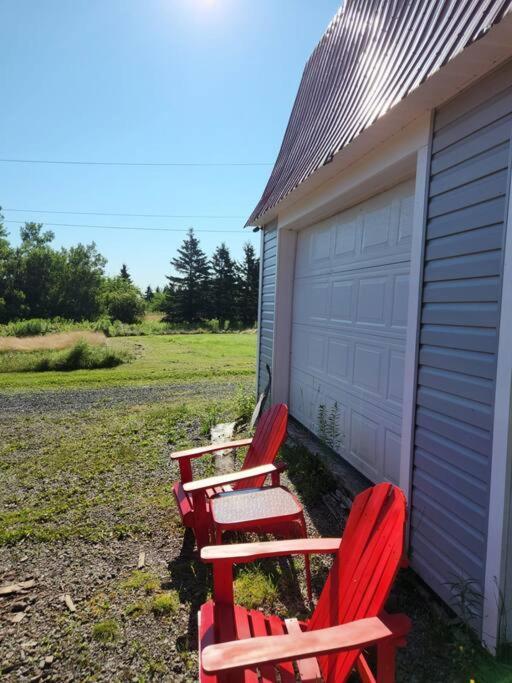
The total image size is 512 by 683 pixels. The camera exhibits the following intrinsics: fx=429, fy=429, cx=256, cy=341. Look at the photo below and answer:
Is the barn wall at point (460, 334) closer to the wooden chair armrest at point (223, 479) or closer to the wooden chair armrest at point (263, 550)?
the wooden chair armrest at point (263, 550)

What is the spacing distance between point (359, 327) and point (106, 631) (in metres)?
2.83

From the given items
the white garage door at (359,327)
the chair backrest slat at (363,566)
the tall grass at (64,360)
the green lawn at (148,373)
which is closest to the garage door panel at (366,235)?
the white garage door at (359,327)

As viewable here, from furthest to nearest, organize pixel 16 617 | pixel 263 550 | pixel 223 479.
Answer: pixel 223 479
pixel 16 617
pixel 263 550

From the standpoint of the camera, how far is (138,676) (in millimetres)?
1915

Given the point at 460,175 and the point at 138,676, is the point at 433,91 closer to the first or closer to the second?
the point at 460,175

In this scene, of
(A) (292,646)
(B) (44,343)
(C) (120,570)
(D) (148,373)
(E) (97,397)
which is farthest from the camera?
(B) (44,343)

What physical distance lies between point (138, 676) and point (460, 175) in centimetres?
281

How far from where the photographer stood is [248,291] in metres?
45.2

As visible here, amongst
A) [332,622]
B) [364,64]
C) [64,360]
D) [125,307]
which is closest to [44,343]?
[64,360]

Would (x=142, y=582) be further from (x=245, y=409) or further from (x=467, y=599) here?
(x=245, y=409)

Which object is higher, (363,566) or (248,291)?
(248,291)

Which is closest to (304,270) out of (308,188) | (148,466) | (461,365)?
(308,188)

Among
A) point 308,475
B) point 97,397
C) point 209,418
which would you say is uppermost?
point 308,475

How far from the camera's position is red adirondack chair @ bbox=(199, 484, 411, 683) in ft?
4.33
